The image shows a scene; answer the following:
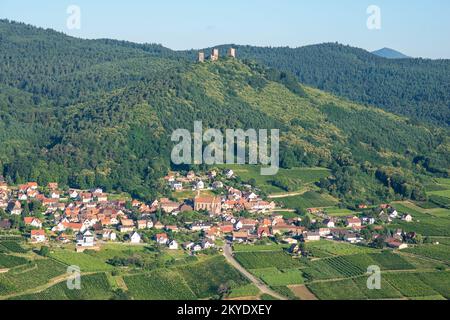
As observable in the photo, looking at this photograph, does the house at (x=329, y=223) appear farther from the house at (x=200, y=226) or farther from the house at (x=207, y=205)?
the house at (x=200, y=226)

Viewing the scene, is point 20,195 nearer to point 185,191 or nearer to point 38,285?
point 185,191

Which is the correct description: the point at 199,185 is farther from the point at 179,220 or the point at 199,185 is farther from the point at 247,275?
the point at 247,275

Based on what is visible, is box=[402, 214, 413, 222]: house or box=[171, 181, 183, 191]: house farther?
box=[171, 181, 183, 191]: house

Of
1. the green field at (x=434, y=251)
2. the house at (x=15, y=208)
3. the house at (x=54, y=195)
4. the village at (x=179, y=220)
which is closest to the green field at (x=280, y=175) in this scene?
the village at (x=179, y=220)

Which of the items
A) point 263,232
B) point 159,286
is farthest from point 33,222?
point 159,286

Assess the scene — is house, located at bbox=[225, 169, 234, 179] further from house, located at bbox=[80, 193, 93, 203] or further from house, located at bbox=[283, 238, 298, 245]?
house, located at bbox=[283, 238, 298, 245]

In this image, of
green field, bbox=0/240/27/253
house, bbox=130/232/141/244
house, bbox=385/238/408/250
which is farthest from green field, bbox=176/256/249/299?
house, bbox=385/238/408/250
